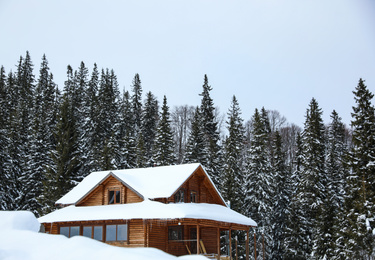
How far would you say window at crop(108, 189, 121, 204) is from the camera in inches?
1111

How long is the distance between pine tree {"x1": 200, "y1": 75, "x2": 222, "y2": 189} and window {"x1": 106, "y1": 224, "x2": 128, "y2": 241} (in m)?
20.0

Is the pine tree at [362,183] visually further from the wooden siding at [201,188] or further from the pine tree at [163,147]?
the pine tree at [163,147]

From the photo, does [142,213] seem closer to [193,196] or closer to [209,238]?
[193,196]

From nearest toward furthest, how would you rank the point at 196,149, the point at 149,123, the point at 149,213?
1. the point at 149,213
2. the point at 196,149
3. the point at 149,123

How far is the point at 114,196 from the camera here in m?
28.4

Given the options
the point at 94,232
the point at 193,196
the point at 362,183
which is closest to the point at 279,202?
the point at 362,183

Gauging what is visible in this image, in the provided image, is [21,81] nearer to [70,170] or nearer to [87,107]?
[87,107]

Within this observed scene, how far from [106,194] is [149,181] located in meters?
3.35

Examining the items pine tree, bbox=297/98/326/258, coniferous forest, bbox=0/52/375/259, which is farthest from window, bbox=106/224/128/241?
pine tree, bbox=297/98/326/258

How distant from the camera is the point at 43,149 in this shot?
1758 inches

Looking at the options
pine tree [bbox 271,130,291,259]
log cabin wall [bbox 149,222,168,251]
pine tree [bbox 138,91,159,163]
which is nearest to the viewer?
log cabin wall [bbox 149,222,168,251]

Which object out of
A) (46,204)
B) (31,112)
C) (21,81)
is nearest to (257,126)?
(46,204)

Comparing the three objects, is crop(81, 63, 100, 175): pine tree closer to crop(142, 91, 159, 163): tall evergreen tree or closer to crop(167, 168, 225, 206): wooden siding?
crop(142, 91, 159, 163): tall evergreen tree

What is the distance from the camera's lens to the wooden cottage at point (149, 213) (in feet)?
81.3
